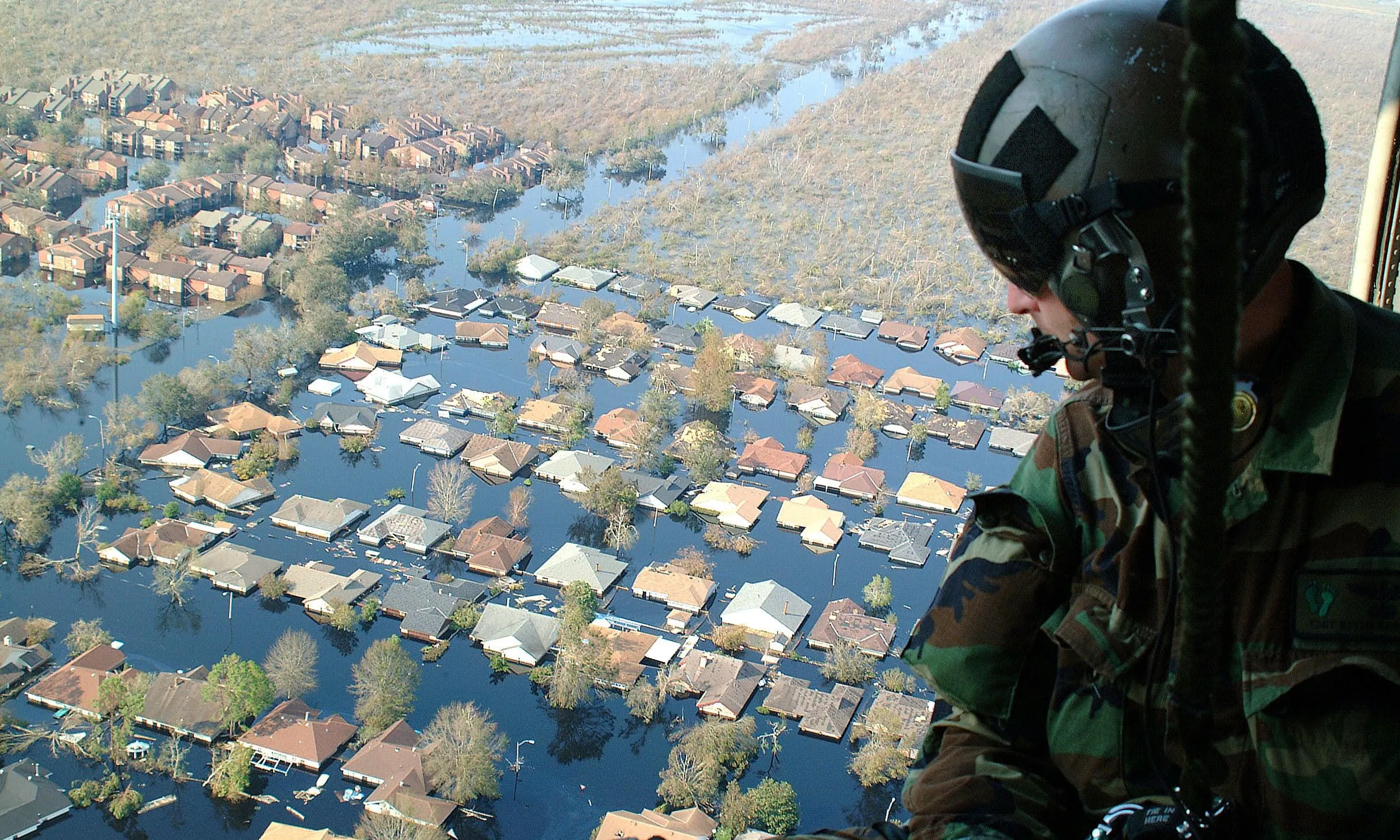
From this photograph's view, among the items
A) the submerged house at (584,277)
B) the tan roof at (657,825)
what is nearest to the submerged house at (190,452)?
the submerged house at (584,277)

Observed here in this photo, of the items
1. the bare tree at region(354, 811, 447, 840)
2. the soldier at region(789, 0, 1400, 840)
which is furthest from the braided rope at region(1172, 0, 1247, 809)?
the bare tree at region(354, 811, 447, 840)

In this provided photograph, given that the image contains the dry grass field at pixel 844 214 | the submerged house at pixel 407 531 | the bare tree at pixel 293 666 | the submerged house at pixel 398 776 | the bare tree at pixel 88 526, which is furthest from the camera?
the dry grass field at pixel 844 214

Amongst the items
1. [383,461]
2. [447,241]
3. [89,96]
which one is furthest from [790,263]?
[89,96]

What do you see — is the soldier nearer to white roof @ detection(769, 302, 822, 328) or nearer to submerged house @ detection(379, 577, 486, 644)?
submerged house @ detection(379, 577, 486, 644)

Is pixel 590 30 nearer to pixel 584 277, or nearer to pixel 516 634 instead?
pixel 584 277

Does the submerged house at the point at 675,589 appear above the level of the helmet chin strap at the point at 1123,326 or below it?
Answer: below

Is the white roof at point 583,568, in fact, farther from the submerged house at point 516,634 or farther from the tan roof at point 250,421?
the tan roof at point 250,421

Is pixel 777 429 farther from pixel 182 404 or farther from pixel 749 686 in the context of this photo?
pixel 182 404
